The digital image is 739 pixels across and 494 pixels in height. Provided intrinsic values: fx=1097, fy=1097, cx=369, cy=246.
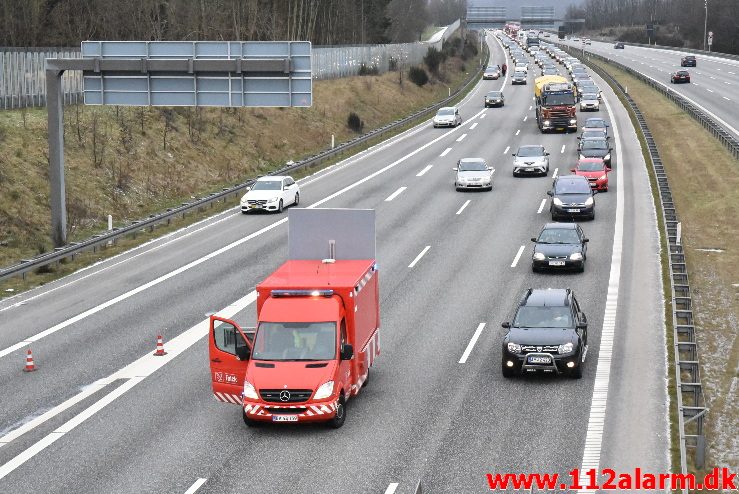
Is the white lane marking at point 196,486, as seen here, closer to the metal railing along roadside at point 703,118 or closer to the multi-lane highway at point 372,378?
the multi-lane highway at point 372,378

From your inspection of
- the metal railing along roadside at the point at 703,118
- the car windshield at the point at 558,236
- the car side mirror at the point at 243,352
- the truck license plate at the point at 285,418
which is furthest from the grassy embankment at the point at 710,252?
the car side mirror at the point at 243,352

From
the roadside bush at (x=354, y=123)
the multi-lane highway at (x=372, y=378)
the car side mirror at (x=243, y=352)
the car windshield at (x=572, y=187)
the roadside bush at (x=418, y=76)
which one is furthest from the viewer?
the roadside bush at (x=418, y=76)

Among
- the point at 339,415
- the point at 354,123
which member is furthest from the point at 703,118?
the point at 339,415

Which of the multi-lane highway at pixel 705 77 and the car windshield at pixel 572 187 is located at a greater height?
the multi-lane highway at pixel 705 77

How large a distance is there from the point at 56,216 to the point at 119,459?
20090 millimetres

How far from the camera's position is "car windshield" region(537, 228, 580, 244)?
33219mm

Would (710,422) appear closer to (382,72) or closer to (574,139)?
(574,139)

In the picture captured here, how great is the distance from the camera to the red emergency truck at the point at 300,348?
18703mm

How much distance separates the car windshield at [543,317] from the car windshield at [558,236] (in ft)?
32.8

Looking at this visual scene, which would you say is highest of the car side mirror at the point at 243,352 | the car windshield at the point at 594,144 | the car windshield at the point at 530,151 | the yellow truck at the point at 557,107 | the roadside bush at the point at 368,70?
the roadside bush at the point at 368,70

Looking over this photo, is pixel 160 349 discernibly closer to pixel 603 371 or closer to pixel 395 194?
pixel 603 371

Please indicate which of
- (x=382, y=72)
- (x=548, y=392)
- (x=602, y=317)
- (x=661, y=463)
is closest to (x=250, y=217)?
(x=602, y=317)

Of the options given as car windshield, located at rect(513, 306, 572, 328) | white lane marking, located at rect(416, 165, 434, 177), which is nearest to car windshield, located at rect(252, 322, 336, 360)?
car windshield, located at rect(513, 306, 572, 328)

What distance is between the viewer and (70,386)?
22.2 meters
